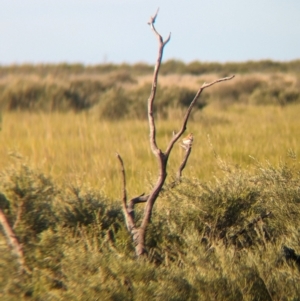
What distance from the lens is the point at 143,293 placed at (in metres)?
3.16

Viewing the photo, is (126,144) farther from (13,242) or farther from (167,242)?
(13,242)

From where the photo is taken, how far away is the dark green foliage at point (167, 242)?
324 cm

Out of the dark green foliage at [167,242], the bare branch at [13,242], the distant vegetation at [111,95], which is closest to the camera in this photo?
the dark green foliage at [167,242]

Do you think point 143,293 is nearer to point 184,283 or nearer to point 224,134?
point 184,283

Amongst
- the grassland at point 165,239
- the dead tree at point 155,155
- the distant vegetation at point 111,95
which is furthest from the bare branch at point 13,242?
the distant vegetation at point 111,95

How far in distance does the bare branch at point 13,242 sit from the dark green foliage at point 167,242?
1.4 inches

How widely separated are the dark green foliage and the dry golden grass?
67 centimetres

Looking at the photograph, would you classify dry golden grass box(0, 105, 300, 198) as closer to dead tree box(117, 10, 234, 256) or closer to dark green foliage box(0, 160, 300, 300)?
dark green foliage box(0, 160, 300, 300)

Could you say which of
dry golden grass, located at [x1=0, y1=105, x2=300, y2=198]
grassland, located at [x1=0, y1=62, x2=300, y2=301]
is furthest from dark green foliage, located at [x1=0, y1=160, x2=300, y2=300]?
dry golden grass, located at [x1=0, y1=105, x2=300, y2=198]

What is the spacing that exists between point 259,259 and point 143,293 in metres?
0.59

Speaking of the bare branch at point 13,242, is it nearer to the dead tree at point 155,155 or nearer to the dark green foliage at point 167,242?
the dark green foliage at point 167,242

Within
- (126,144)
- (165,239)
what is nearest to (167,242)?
(165,239)

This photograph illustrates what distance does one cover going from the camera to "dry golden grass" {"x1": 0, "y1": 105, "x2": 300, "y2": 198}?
6980 millimetres

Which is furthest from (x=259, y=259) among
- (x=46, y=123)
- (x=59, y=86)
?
(x=59, y=86)
